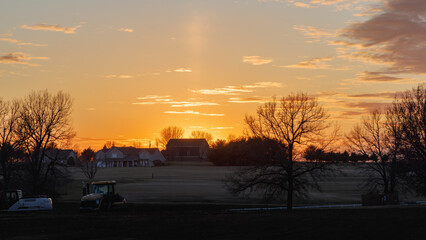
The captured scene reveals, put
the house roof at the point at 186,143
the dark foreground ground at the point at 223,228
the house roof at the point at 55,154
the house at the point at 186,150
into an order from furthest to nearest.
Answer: the house roof at the point at 186,143
the house at the point at 186,150
the house roof at the point at 55,154
the dark foreground ground at the point at 223,228

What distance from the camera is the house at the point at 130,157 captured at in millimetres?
182875

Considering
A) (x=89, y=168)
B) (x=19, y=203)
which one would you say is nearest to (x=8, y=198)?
(x=19, y=203)

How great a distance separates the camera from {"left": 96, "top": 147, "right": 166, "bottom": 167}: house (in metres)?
183

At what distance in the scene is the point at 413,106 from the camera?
198 feet

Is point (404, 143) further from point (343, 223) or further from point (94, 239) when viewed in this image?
point (94, 239)

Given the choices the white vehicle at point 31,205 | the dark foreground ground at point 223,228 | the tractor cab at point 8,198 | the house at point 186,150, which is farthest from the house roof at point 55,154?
the house at point 186,150

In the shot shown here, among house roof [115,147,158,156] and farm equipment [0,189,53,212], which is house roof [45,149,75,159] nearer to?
farm equipment [0,189,53,212]

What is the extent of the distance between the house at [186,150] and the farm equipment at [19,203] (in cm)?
15037

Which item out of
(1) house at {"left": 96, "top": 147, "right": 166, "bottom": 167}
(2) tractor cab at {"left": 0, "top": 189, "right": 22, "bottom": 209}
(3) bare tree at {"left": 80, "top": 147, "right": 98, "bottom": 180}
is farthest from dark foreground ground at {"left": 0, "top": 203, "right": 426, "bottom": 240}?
(1) house at {"left": 96, "top": 147, "right": 166, "bottom": 167}

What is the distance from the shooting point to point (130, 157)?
183625mm

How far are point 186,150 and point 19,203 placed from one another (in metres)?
155

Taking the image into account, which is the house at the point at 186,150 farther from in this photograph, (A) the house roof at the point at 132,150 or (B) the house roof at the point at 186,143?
(A) the house roof at the point at 132,150

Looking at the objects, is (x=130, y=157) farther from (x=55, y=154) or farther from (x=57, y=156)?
(x=57, y=156)

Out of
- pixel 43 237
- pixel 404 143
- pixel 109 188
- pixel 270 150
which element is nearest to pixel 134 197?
pixel 270 150
